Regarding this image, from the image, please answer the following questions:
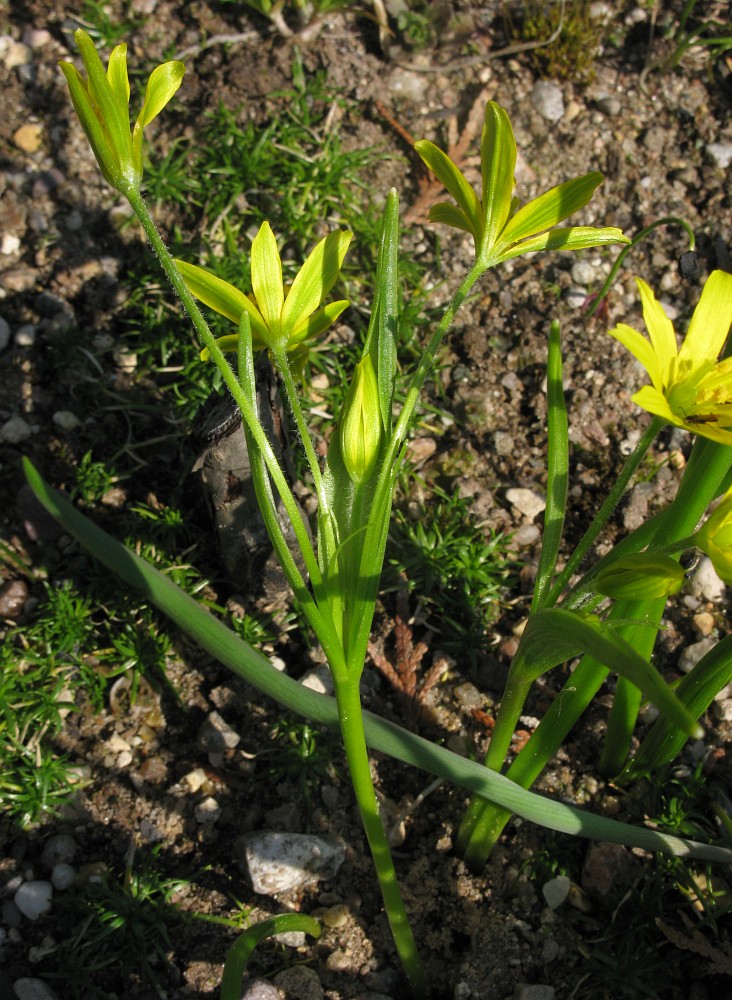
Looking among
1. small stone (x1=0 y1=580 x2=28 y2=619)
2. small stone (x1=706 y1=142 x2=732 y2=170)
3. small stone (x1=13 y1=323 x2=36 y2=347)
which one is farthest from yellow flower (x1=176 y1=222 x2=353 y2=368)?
small stone (x1=706 y1=142 x2=732 y2=170)

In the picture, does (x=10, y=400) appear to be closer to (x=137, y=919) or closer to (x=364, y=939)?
(x=137, y=919)

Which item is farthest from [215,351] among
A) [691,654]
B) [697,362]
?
[691,654]

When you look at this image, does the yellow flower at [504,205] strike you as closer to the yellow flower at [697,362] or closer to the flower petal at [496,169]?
the flower petal at [496,169]

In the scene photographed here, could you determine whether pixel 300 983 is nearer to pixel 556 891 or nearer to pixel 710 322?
pixel 556 891

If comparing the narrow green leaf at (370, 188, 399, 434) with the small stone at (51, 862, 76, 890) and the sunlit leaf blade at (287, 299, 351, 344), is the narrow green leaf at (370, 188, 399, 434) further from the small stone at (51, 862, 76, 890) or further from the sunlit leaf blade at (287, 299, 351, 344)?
the small stone at (51, 862, 76, 890)

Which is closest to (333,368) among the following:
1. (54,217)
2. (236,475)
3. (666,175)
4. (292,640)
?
(236,475)

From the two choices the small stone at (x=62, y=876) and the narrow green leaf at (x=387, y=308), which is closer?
the narrow green leaf at (x=387, y=308)

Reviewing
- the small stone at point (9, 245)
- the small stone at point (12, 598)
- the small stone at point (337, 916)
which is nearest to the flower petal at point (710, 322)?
the small stone at point (337, 916)
